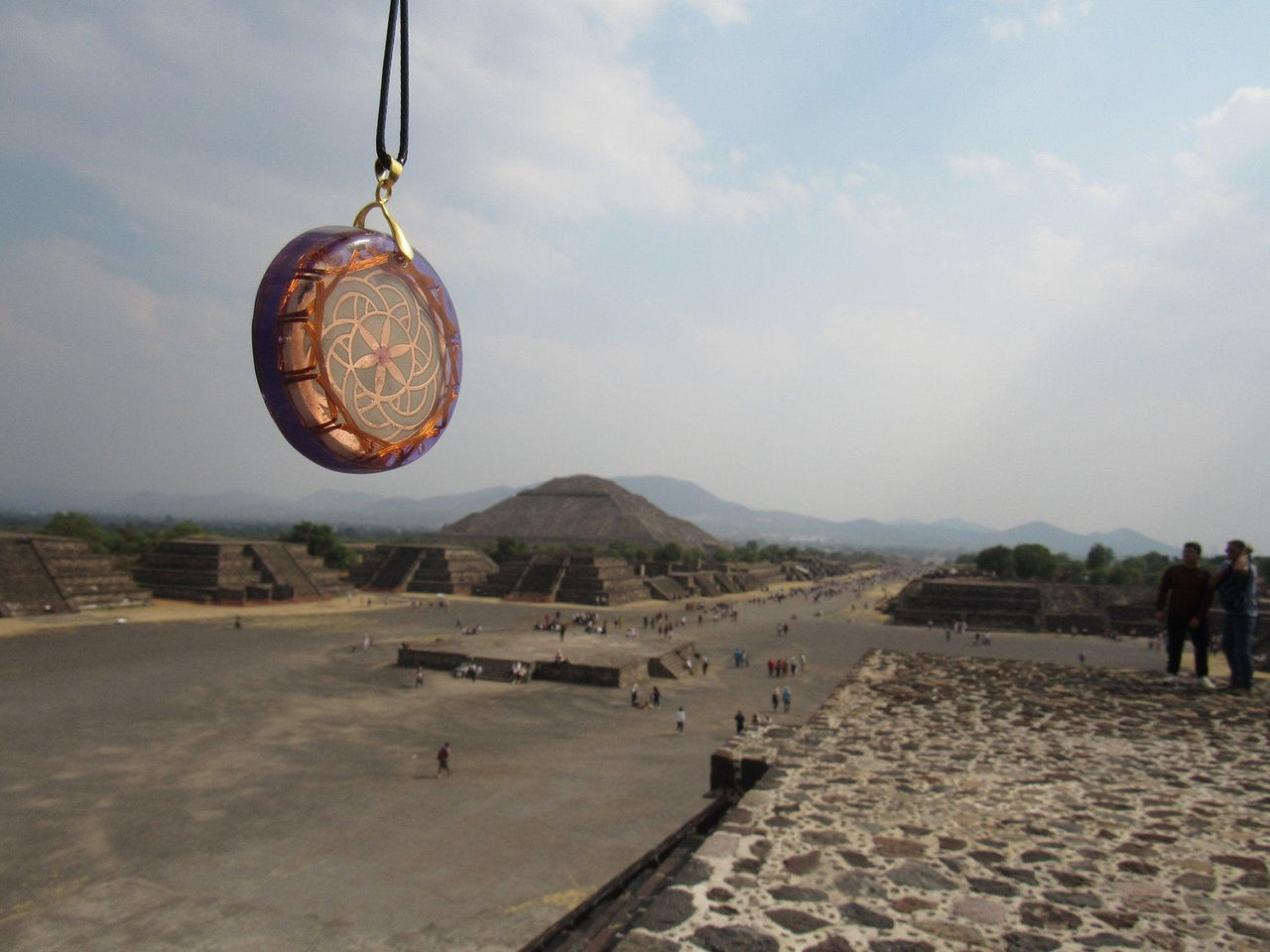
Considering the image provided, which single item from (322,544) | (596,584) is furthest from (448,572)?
(322,544)

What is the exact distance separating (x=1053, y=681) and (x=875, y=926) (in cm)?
719

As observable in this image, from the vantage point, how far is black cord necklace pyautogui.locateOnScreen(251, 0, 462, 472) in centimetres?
282

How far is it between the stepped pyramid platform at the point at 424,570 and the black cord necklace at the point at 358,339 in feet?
190

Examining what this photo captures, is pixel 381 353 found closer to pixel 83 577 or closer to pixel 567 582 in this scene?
pixel 83 577

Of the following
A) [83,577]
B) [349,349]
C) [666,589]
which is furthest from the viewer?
[666,589]

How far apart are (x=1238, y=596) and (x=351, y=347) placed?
30.9 ft

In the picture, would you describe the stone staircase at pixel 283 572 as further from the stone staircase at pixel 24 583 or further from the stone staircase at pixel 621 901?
the stone staircase at pixel 621 901

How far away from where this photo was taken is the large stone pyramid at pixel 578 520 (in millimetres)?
142750

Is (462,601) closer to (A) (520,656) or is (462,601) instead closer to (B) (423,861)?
(A) (520,656)

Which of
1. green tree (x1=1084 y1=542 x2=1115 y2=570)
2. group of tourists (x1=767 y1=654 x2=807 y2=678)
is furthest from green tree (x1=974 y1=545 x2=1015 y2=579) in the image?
group of tourists (x1=767 y1=654 x2=807 y2=678)

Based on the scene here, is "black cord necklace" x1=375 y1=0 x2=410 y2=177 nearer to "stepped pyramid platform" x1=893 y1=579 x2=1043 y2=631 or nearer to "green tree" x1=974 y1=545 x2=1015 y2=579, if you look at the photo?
"stepped pyramid platform" x1=893 y1=579 x2=1043 y2=631

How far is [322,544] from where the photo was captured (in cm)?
6975

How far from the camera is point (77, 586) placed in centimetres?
4034

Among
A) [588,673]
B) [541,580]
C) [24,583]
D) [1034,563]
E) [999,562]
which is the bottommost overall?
[588,673]
